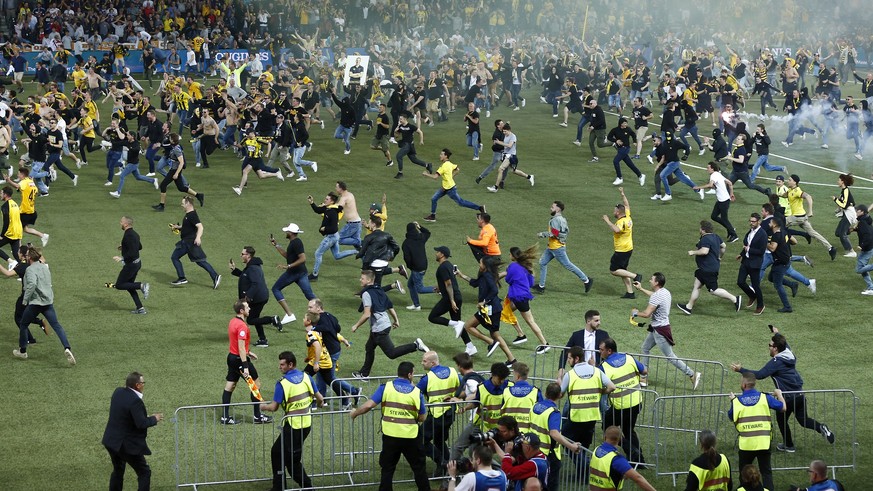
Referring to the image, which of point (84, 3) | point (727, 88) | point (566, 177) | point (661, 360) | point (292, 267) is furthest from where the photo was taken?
point (84, 3)

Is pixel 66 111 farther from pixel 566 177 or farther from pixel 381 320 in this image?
pixel 381 320

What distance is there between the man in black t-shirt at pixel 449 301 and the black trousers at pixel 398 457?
17.5 ft

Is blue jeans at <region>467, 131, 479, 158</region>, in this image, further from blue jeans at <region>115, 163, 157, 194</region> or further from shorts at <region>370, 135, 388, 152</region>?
blue jeans at <region>115, 163, 157, 194</region>

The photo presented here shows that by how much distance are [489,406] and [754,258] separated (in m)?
9.08

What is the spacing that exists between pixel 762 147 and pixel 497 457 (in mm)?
19964

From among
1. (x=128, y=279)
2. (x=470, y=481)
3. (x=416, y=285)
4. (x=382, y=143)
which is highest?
(x=470, y=481)

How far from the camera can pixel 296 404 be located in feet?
45.3

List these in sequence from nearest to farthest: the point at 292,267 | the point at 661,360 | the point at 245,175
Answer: the point at 661,360 < the point at 292,267 < the point at 245,175

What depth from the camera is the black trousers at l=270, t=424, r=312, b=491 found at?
13.8m

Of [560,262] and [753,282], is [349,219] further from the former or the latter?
[753,282]

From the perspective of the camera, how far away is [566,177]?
1323 inches

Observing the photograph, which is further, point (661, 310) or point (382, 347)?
point (661, 310)

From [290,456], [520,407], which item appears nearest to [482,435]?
[520,407]

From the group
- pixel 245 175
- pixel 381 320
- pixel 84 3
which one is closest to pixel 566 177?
pixel 245 175
